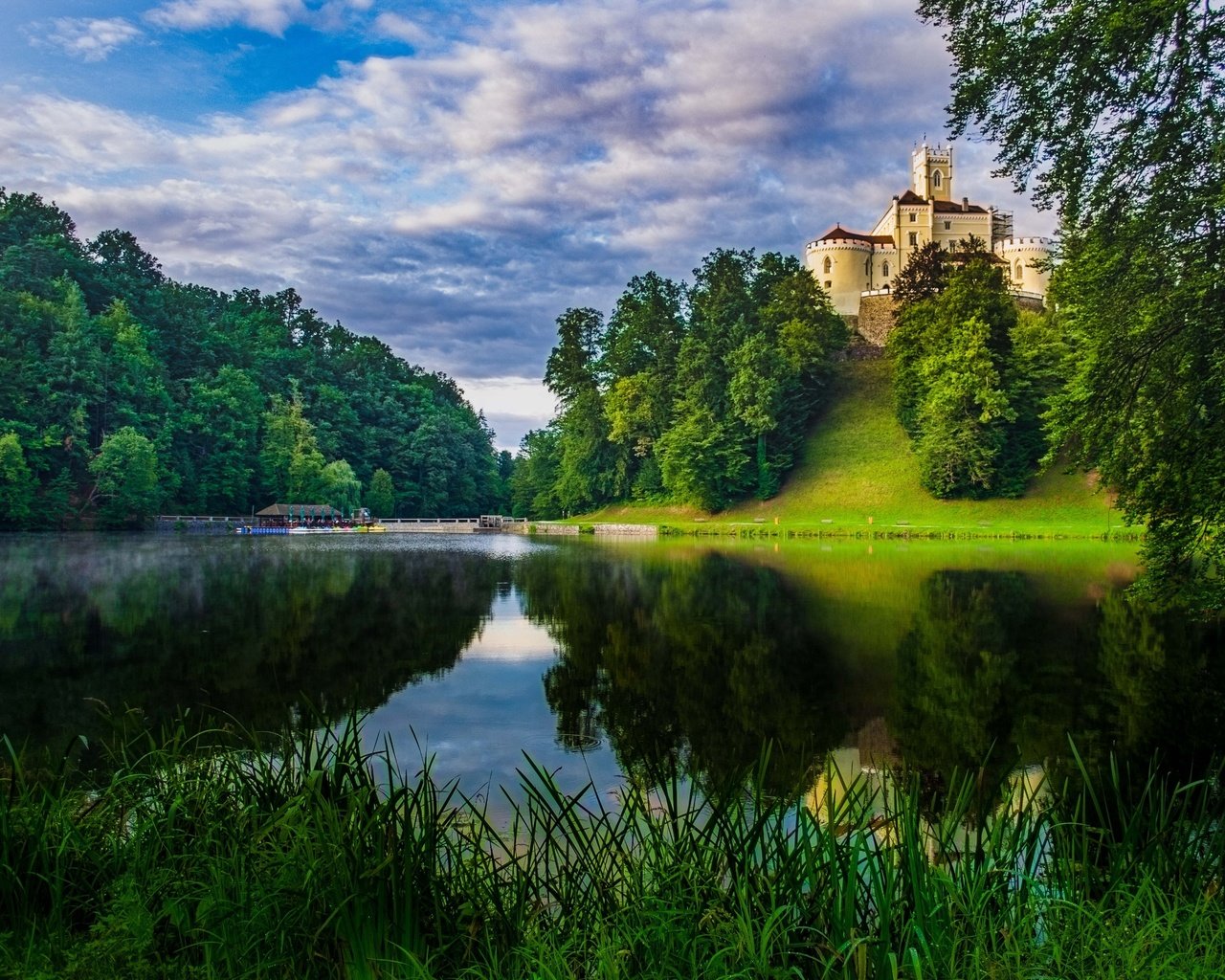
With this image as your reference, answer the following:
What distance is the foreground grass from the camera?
3.01 m

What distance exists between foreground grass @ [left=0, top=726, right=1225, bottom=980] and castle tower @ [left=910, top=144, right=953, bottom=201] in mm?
92099

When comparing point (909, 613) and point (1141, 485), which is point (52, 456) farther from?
point (1141, 485)

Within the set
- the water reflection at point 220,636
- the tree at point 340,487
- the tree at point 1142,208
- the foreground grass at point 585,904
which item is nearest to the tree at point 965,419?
the water reflection at point 220,636

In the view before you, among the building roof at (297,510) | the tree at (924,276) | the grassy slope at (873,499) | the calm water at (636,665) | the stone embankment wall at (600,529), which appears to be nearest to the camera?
the calm water at (636,665)

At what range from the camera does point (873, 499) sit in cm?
5262

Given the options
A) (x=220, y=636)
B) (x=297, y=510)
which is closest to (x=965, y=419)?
(x=220, y=636)

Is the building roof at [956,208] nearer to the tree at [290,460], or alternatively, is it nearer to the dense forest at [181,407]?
the dense forest at [181,407]

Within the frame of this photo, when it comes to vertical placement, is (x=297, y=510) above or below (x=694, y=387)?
below

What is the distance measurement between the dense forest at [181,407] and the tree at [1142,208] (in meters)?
56.8

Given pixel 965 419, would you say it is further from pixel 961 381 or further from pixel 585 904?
pixel 585 904

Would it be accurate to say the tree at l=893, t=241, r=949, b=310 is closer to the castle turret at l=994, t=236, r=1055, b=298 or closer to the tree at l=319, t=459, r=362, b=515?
the castle turret at l=994, t=236, r=1055, b=298

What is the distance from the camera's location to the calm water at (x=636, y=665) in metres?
7.86

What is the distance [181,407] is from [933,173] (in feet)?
245

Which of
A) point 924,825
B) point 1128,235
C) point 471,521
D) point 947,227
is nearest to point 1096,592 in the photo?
point 1128,235
